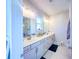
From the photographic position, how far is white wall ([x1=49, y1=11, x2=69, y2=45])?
711 centimetres

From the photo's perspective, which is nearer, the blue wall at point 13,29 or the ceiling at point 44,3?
the blue wall at point 13,29

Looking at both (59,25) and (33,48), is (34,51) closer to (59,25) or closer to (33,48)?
(33,48)

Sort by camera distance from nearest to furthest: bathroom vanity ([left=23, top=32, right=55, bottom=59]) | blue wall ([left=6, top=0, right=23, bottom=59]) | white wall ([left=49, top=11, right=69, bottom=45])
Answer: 1. blue wall ([left=6, top=0, right=23, bottom=59])
2. bathroom vanity ([left=23, top=32, right=55, bottom=59])
3. white wall ([left=49, top=11, right=69, bottom=45])

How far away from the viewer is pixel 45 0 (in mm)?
4121

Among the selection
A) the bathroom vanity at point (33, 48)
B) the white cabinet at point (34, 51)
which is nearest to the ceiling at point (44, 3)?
the bathroom vanity at point (33, 48)

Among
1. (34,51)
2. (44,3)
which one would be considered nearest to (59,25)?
(44,3)

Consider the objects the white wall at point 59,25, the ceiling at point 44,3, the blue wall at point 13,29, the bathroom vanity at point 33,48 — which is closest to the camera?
the blue wall at point 13,29

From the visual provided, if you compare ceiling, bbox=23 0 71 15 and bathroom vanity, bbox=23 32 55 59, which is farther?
ceiling, bbox=23 0 71 15

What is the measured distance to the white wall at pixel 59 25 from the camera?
7108 mm

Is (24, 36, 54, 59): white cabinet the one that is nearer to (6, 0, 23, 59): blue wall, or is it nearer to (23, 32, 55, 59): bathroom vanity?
(23, 32, 55, 59): bathroom vanity

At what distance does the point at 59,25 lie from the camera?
7.32m

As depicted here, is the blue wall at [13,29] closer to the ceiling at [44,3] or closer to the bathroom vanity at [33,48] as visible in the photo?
the bathroom vanity at [33,48]

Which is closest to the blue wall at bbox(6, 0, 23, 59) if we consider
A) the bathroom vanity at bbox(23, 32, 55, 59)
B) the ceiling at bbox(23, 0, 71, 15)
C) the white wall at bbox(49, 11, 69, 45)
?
the bathroom vanity at bbox(23, 32, 55, 59)
